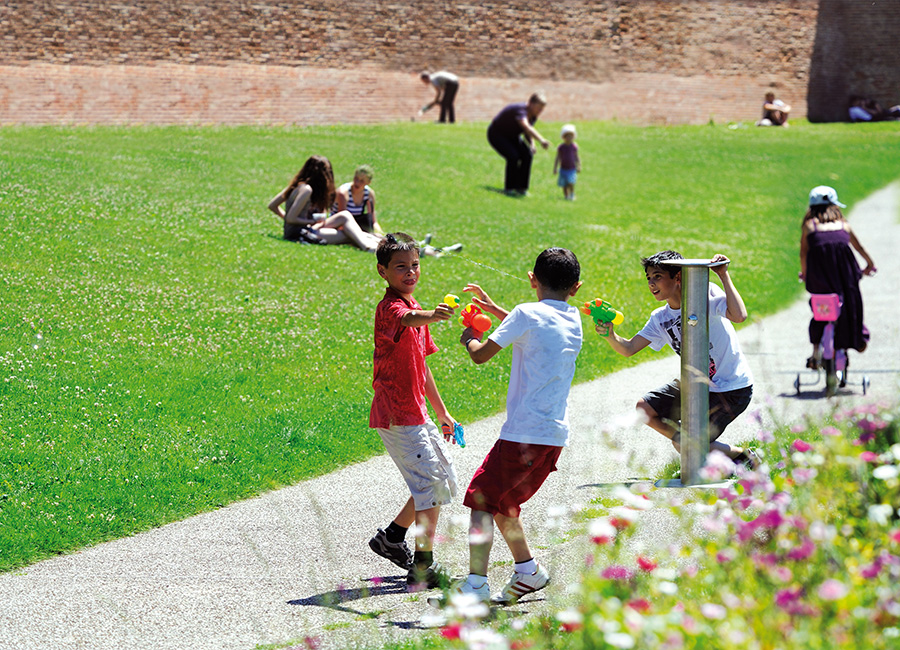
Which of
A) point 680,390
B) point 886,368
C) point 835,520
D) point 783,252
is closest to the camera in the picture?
point 835,520

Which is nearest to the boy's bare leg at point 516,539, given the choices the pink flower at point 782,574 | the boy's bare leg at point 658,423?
the pink flower at point 782,574

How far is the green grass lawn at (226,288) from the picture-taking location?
6.62 metres

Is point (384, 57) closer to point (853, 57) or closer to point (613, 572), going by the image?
point (853, 57)

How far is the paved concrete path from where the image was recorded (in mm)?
4355

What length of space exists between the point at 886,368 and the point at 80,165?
39.8 ft

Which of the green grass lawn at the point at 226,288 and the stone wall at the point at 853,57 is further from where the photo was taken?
the stone wall at the point at 853,57

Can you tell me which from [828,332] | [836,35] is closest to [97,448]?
[828,332]

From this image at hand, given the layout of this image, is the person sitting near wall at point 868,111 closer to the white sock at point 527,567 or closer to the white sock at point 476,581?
the white sock at point 527,567

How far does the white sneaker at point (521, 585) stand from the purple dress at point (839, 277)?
18.5ft

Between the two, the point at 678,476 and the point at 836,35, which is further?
the point at 836,35

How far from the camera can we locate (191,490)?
6.32m

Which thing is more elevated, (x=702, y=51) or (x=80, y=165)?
(x=702, y=51)

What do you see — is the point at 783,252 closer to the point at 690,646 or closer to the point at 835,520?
the point at 835,520

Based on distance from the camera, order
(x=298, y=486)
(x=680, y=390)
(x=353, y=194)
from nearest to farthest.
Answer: (x=680, y=390)
(x=298, y=486)
(x=353, y=194)
